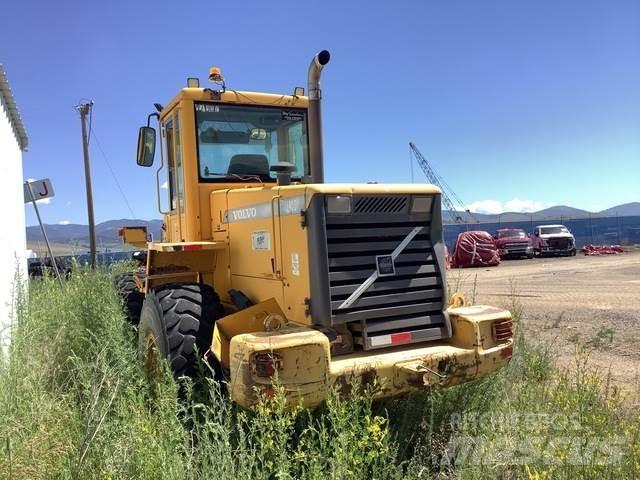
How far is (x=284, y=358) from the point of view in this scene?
323cm

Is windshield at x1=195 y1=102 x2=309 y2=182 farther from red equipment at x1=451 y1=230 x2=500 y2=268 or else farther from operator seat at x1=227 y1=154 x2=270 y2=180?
red equipment at x1=451 y1=230 x2=500 y2=268

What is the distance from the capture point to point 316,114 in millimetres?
4402

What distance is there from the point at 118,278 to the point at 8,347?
216 cm

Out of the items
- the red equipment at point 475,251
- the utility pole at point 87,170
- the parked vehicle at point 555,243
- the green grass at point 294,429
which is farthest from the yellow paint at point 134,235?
the parked vehicle at point 555,243

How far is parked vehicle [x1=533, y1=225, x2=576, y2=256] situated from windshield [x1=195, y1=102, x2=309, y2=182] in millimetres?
25870

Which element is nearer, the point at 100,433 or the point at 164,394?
the point at 100,433

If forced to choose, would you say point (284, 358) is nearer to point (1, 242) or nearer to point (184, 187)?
point (184, 187)

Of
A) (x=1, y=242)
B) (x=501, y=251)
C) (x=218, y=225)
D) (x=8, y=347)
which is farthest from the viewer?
(x=501, y=251)

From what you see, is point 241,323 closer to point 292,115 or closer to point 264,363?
point 264,363

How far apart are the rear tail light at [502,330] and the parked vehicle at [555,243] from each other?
86.5 ft

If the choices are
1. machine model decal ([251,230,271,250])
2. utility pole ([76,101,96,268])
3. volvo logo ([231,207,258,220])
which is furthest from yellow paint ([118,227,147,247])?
utility pole ([76,101,96,268])

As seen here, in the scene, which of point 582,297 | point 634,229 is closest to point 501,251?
point 634,229

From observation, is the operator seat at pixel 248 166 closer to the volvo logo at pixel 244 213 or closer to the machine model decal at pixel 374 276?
the volvo logo at pixel 244 213

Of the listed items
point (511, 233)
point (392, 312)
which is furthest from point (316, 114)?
point (511, 233)
